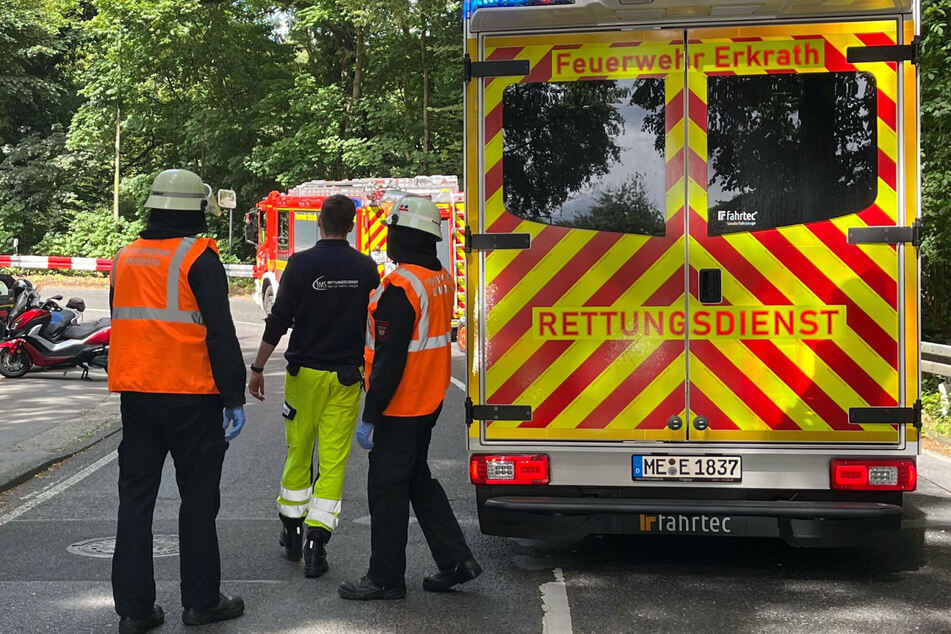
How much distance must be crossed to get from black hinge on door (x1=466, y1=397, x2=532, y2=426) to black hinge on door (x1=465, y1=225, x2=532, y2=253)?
0.76 meters

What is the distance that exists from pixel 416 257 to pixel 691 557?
7.45ft

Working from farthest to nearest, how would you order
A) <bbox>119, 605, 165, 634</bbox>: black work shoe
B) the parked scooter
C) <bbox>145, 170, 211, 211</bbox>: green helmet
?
the parked scooter < <bbox>145, 170, 211, 211</bbox>: green helmet < <bbox>119, 605, 165, 634</bbox>: black work shoe

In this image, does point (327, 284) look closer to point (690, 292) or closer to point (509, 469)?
point (509, 469)

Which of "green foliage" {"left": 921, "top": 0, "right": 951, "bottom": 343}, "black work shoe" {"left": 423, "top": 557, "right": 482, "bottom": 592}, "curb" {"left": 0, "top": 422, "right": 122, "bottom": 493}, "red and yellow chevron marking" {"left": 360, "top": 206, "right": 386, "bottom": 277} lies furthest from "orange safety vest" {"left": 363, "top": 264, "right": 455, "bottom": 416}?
"red and yellow chevron marking" {"left": 360, "top": 206, "right": 386, "bottom": 277}

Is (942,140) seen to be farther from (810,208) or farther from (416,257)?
(416,257)

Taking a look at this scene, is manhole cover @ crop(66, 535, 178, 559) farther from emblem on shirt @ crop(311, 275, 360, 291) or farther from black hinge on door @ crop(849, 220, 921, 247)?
black hinge on door @ crop(849, 220, 921, 247)

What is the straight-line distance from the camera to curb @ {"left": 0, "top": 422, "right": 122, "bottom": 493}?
8.71m

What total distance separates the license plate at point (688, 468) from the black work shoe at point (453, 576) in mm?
889

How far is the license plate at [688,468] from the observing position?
5766 millimetres

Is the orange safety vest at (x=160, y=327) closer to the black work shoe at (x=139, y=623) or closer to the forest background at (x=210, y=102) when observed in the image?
the black work shoe at (x=139, y=623)

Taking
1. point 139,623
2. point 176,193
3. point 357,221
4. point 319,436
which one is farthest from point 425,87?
point 139,623

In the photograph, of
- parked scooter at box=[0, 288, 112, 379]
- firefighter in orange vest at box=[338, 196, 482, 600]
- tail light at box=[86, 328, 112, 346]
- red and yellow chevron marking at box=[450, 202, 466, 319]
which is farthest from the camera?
red and yellow chevron marking at box=[450, 202, 466, 319]

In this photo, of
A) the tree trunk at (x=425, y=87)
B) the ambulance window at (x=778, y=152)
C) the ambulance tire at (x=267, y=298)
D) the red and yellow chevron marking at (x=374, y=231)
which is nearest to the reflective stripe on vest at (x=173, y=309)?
the ambulance window at (x=778, y=152)

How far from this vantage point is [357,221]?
22.2 metres
